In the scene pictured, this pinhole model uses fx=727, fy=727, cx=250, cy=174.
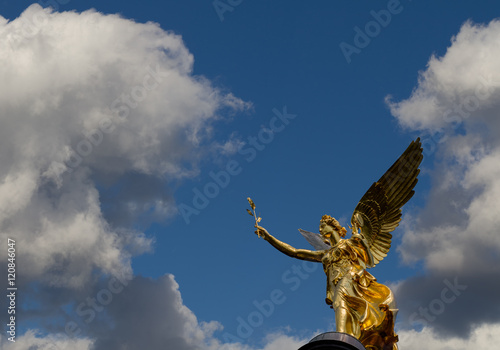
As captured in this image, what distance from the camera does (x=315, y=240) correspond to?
2339 centimetres

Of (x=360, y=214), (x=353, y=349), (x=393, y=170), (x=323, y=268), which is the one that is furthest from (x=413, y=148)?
(x=353, y=349)

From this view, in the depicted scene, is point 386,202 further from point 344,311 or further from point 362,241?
point 344,311

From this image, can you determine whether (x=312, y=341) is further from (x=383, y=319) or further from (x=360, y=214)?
(x=360, y=214)

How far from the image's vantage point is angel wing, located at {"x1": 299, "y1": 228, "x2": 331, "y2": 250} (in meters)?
23.0

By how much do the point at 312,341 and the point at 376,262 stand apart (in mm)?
6385

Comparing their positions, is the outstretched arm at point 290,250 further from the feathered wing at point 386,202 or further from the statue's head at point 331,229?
the feathered wing at point 386,202

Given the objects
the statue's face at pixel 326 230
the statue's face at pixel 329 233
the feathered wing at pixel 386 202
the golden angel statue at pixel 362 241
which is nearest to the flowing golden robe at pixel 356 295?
the golden angel statue at pixel 362 241

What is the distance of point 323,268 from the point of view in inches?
869

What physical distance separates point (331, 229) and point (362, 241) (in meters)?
1.02

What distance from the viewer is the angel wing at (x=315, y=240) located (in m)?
23.0

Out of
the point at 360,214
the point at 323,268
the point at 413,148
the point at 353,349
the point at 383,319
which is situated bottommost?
the point at 353,349

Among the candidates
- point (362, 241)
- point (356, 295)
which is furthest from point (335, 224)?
point (356, 295)

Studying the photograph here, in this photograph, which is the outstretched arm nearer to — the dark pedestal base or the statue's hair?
the statue's hair

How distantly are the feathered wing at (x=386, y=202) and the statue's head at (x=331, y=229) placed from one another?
44cm
